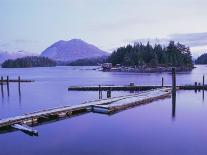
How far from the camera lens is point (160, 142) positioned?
76.4 feet

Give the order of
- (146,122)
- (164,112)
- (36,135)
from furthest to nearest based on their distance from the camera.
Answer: (164,112)
(146,122)
(36,135)

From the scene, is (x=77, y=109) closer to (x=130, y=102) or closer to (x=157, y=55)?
(x=130, y=102)

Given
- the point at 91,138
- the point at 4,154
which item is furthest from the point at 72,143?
the point at 4,154

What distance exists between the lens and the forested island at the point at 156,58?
159 meters

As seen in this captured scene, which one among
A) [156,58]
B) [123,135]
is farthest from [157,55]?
[123,135]

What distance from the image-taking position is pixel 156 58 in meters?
158

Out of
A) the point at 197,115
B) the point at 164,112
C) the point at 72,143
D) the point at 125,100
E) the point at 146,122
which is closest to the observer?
the point at 72,143

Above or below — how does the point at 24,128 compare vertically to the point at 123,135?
above

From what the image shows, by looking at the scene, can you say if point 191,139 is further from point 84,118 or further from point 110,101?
point 110,101

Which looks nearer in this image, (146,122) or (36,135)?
(36,135)

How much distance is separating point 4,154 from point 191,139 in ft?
37.5

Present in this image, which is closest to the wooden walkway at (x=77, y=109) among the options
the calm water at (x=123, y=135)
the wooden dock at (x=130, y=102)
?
the wooden dock at (x=130, y=102)

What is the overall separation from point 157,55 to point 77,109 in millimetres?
132199

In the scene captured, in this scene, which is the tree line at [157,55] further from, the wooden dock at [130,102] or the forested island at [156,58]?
the wooden dock at [130,102]
